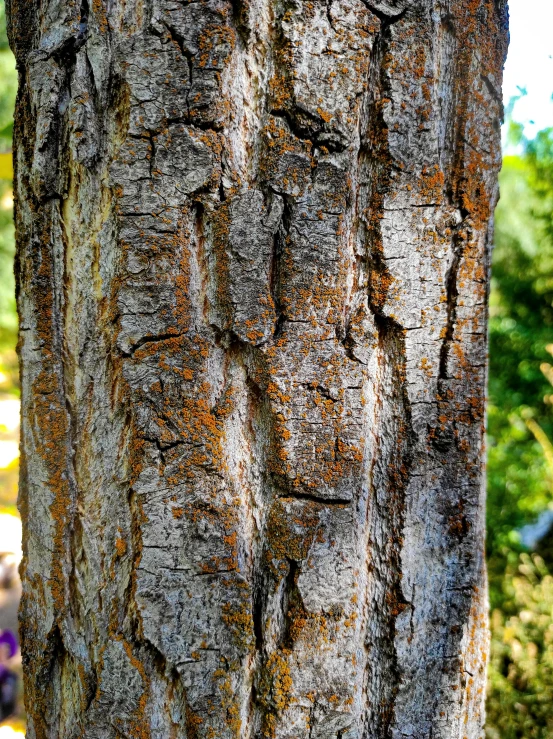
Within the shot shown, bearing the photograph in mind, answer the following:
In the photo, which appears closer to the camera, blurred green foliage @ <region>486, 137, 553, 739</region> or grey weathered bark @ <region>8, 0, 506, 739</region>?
grey weathered bark @ <region>8, 0, 506, 739</region>

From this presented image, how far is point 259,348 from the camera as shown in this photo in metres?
0.88

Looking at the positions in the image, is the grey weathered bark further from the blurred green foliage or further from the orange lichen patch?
the blurred green foliage

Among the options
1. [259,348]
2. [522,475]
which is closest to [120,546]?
[259,348]

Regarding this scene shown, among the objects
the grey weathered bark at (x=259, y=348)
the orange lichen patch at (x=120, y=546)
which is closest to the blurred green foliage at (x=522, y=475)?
the grey weathered bark at (x=259, y=348)

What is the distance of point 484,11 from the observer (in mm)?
929

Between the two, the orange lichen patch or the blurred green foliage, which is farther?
the blurred green foliage

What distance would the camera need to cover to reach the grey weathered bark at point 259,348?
2.85ft

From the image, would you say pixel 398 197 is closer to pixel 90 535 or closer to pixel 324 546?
pixel 324 546

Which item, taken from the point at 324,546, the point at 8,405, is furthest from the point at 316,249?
the point at 8,405

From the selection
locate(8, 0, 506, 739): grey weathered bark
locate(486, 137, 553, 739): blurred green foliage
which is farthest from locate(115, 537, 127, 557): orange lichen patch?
locate(486, 137, 553, 739): blurred green foliage

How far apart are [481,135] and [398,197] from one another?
7.4 inches

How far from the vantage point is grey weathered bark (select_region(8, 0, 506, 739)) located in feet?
2.85

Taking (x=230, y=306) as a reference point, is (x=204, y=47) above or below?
above

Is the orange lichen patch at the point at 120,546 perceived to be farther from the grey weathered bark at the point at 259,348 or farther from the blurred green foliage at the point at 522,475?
the blurred green foliage at the point at 522,475
